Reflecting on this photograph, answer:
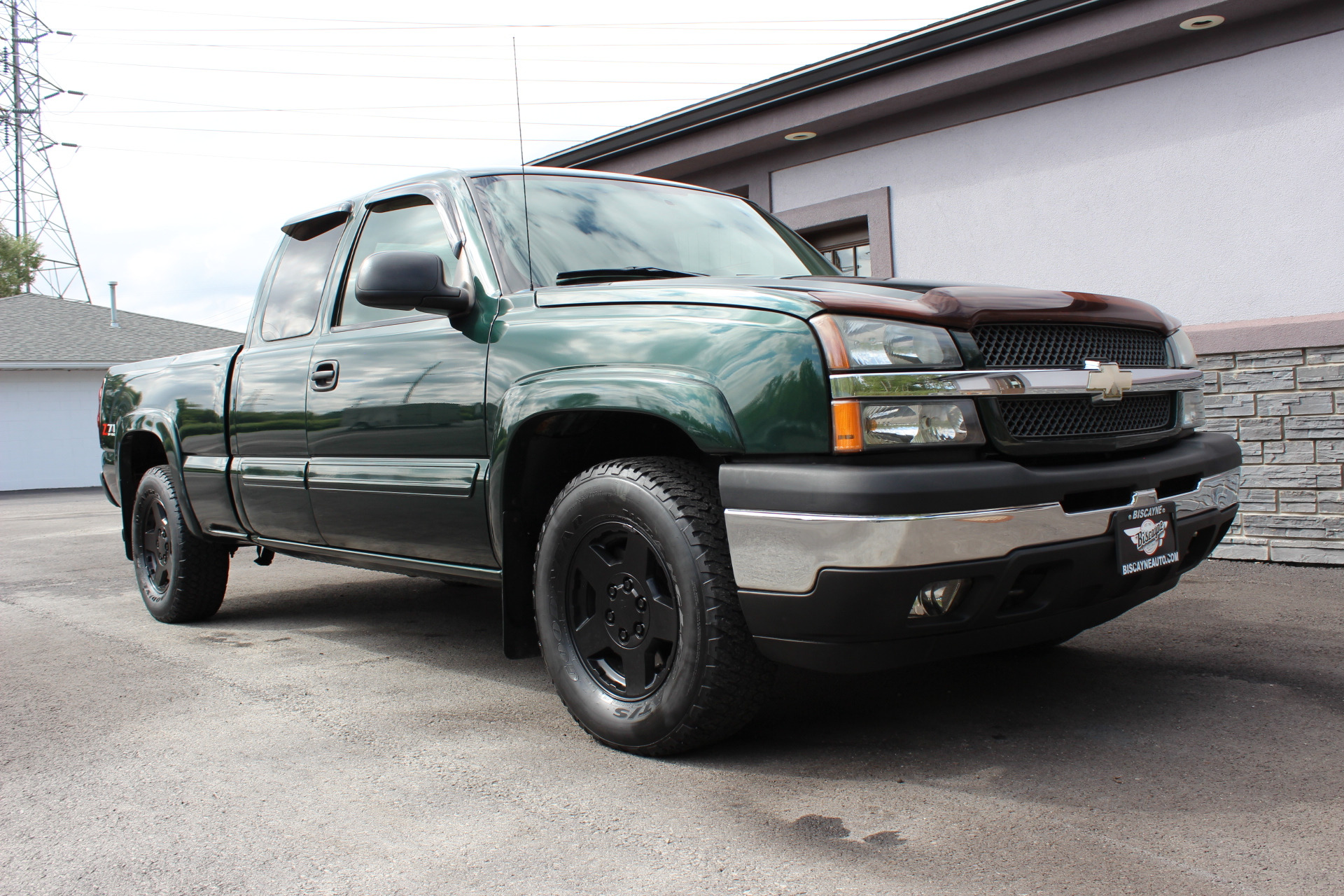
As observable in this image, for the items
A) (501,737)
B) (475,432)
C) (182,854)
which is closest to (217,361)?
(475,432)

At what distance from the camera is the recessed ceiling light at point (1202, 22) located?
652 cm

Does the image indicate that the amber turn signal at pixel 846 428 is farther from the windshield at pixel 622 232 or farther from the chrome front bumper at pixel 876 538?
the windshield at pixel 622 232

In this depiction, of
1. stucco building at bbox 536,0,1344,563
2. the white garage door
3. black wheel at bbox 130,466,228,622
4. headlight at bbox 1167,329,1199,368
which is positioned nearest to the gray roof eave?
stucco building at bbox 536,0,1344,563

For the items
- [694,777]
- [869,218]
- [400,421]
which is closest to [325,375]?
[400,421]

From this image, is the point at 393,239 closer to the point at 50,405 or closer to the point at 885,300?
the point at 885,300

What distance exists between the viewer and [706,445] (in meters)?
2.78

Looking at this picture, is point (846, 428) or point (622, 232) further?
point (622, 232)

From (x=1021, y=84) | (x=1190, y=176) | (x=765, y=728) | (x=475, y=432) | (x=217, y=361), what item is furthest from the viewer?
(x=1021, y=84)

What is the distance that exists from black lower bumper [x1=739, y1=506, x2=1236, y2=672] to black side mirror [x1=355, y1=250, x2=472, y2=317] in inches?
57.4

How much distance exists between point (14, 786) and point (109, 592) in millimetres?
4050

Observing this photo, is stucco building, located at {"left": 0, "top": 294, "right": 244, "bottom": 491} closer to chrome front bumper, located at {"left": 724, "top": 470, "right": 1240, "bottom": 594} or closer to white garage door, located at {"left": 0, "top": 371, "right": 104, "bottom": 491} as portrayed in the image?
white garage door, located at {"left": 0, "top": 371, "right": 104, "bottom": 491}

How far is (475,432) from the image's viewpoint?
3.50m

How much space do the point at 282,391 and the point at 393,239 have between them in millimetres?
798

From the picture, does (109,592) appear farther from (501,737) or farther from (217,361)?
(501,737)
